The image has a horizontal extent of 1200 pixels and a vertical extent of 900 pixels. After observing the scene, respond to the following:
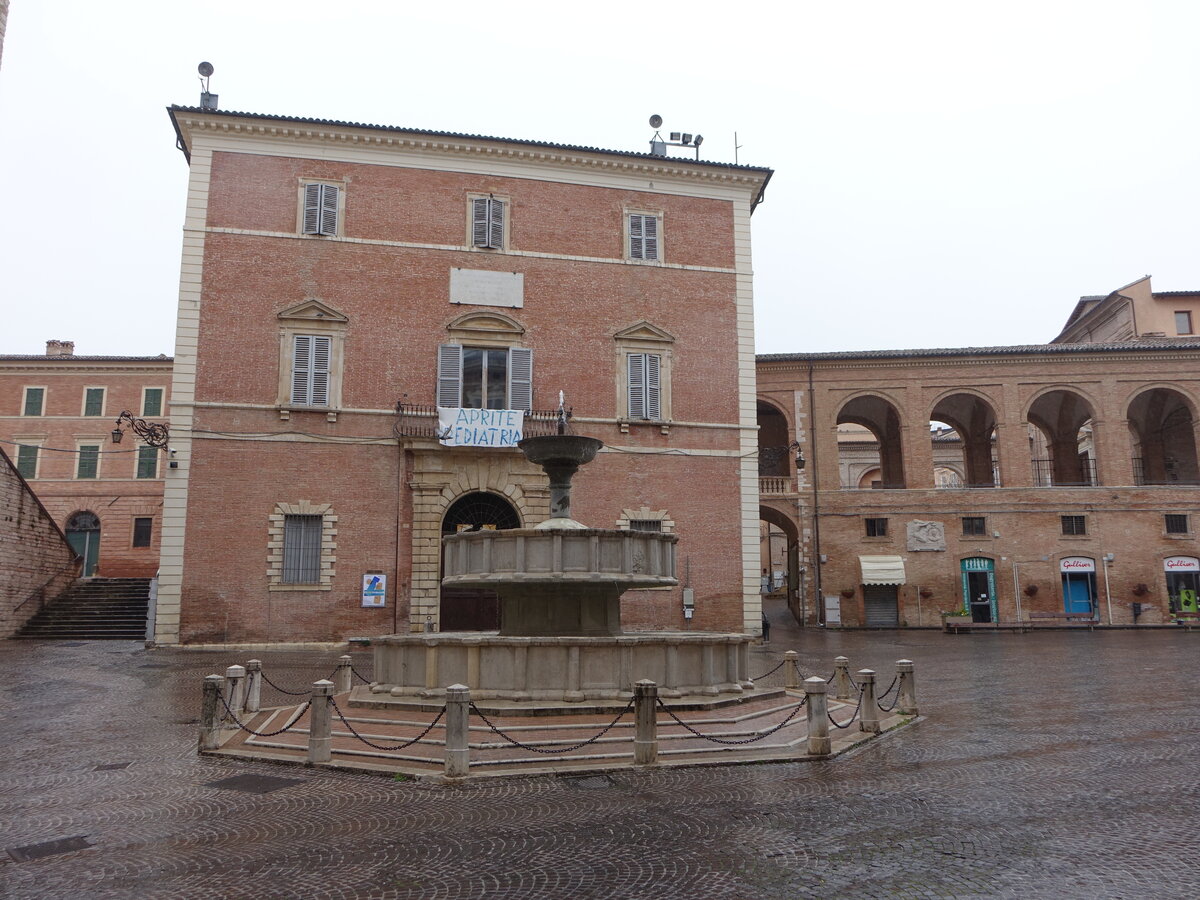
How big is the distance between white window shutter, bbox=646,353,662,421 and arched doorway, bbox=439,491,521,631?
484 centimetres

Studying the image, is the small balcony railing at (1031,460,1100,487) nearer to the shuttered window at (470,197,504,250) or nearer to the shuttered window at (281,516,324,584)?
the shuttered window at (470,197,504,250)

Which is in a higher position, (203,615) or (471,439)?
(471,439)

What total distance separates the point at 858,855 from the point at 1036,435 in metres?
47.0

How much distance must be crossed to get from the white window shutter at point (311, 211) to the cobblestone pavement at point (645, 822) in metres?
15.6

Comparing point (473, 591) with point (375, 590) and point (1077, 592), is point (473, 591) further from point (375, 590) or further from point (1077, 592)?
point (1077, 592)

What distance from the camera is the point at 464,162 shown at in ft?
83.4

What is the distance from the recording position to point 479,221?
25.3 meters

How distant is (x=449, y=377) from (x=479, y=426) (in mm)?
1674

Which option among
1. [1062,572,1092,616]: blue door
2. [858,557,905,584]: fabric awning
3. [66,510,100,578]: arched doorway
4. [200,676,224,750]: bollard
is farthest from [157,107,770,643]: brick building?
[66,510,100,578]: arched doorway

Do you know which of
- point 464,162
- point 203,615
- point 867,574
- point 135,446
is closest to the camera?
point 203,615

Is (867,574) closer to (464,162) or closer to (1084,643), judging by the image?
(1084,643)

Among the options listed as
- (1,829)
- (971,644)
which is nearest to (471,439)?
(971,644)

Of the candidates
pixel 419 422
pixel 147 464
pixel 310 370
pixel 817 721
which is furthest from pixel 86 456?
pixel 817 721

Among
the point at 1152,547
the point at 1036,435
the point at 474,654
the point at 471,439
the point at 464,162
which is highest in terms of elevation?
the point at 464,162
